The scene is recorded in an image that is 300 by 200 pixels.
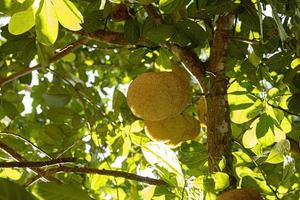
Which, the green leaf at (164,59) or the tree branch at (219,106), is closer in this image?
the tree branch at (219,106)

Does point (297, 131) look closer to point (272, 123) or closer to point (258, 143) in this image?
point (258, 143)

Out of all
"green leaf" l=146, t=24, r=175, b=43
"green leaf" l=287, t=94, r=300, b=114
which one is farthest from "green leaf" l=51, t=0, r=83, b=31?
"green leaf" l=287, t=94, r=300, b=114

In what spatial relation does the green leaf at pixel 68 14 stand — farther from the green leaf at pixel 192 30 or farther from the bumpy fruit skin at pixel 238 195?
the bumpy fruit skin at pixel 238 195

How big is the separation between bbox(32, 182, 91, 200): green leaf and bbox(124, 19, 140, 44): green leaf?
903mm

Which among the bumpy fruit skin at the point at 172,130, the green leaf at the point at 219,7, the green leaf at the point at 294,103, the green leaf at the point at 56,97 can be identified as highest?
the green leaf at the point at 219,7

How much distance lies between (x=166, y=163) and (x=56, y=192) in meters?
0.43

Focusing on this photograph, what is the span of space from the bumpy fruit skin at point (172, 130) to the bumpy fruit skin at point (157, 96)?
131 mm

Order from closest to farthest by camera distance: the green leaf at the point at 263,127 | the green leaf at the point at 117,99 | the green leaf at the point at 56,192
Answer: the green leaf at the point at 56,192 → the green leaf at the point at 263,127 → the green leaf at the point at 117,99

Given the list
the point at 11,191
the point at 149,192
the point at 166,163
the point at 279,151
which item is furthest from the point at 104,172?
the point at 11,191

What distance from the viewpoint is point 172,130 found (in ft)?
5.66

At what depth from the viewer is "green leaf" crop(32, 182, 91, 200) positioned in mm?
650

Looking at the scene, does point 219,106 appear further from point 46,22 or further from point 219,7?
point 46,22

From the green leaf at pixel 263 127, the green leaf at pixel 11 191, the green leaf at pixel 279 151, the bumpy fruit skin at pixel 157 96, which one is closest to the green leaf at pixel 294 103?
the green leaf at pixel 263 127

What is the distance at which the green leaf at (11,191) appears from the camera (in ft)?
1.74
